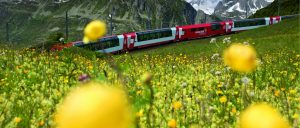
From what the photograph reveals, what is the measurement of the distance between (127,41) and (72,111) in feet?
164

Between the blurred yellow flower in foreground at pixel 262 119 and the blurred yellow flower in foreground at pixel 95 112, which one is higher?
the blurred yellow flower in foreground at pixel 95 112

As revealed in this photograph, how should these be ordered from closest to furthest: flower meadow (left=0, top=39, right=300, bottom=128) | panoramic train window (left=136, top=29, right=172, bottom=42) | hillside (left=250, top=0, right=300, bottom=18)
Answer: flower meadow (left=0, top=39, right=300, bottom=128) → panoramic train window (left=136, top=29, right=172, bottom=42) → hillside (left=250, top=0, right=300, bottom=18)

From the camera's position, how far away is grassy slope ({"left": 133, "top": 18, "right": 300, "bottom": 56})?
30881 millimetres

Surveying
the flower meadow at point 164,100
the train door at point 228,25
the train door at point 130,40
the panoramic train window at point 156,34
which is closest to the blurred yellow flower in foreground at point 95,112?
the flower meadow at point 164,100

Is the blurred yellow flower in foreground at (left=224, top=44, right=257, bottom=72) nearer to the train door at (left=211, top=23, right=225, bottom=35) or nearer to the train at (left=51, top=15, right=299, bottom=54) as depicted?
the train at (left=51, top=15, right=299, bottom=54)

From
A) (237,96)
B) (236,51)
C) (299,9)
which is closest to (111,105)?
(236,51)

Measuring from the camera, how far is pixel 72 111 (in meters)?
0.69

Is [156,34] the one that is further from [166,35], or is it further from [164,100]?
[164,100]

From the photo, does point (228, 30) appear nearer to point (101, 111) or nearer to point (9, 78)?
point (9, 78)

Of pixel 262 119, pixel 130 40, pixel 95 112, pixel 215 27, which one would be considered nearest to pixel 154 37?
pixel 130 40

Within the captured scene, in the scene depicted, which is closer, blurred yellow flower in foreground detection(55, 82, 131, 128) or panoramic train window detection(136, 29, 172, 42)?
blurred yellow flower in foreground detection(55, 82, 131, 128)

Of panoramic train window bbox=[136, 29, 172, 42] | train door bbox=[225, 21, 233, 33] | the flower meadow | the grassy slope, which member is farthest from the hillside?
the flower meadow

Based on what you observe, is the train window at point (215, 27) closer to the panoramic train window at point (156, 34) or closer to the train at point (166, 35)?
the train at point (166, 35)

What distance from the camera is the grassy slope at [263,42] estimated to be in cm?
3088
